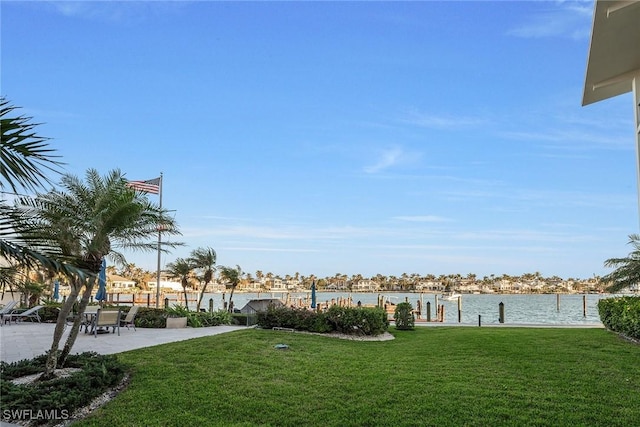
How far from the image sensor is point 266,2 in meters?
13.6

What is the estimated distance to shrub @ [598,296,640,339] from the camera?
12087 mm

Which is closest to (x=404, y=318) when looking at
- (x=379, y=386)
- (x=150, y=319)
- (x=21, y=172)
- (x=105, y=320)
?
(x=150, y=319)

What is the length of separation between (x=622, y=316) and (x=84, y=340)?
1503 cm

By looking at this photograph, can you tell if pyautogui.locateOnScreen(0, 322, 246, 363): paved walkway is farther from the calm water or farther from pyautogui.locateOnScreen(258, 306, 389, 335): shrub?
the calm water

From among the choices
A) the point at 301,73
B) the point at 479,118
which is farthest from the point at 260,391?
the point at 479,118

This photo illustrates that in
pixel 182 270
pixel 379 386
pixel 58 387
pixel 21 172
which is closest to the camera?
pixel 21 172

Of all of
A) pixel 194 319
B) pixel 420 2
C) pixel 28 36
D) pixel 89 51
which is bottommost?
pixel 194 319

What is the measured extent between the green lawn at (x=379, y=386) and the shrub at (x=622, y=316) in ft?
3.85

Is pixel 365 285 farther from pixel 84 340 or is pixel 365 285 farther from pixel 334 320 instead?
pixel 84 340

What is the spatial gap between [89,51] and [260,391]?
11.4 meters

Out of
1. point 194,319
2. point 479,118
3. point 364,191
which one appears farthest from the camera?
point 364,191

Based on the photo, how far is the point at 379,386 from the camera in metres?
7.43

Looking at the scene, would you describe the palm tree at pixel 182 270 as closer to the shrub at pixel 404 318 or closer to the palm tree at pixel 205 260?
the palm tree at pixel 205 260

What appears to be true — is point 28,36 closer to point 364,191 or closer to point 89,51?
point 89,51
